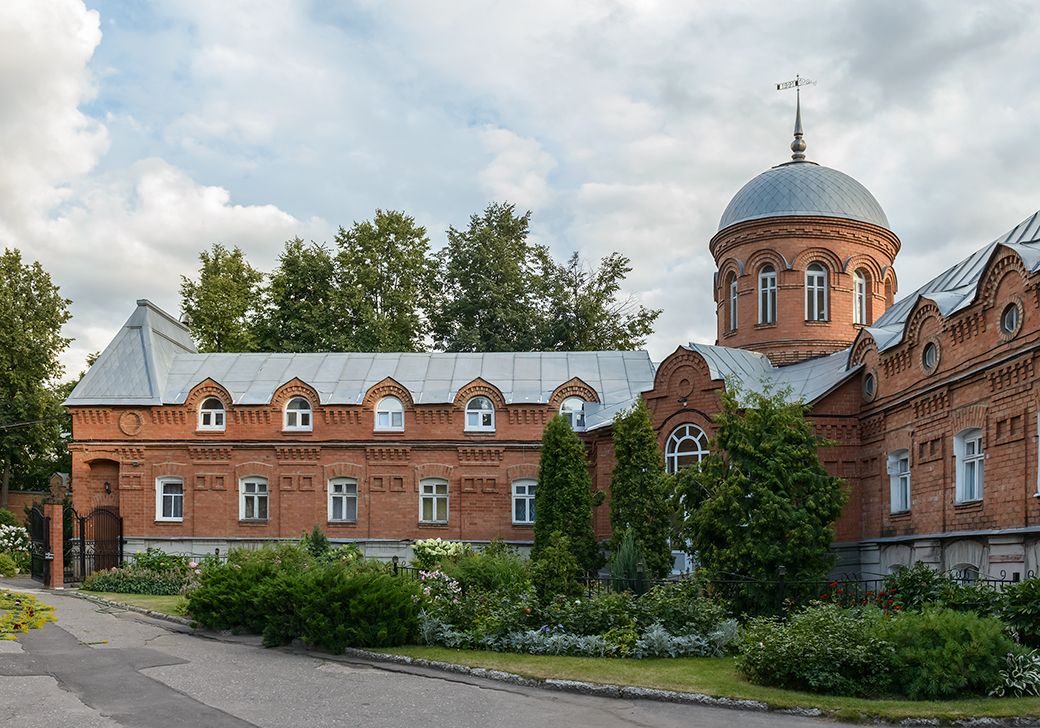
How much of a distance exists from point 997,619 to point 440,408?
19.6 m

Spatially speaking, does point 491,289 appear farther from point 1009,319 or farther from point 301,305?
point 1009,319

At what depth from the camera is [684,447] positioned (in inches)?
986

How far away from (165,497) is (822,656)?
23.0m

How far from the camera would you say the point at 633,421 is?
924 inches

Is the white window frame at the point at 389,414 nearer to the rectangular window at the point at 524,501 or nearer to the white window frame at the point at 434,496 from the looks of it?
the white window frame at the point at 434,496

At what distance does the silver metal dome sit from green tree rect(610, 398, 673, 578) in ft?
27.5

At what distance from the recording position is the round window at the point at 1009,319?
1614 cm

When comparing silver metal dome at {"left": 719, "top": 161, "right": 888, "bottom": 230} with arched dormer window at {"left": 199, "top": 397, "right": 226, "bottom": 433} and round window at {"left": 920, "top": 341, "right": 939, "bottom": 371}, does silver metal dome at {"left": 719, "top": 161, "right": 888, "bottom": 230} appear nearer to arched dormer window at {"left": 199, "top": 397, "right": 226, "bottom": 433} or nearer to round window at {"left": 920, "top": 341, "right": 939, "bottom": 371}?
round window at {"left": 920, "top": 341, "right": 939, "bottom": 371}

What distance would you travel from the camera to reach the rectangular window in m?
29.7

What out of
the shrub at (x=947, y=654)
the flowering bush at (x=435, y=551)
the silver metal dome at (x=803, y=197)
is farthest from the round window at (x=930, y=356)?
the flowering bush at (x=435, y=551)

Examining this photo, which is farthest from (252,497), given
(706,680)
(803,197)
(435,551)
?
(706,680)

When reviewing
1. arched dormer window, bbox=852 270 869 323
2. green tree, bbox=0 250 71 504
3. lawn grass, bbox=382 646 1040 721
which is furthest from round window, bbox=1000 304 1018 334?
green tree, bbox=0 250 71 504

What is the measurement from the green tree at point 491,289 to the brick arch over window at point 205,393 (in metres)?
12.1

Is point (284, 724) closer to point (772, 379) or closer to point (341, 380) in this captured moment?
point (772, 379)
